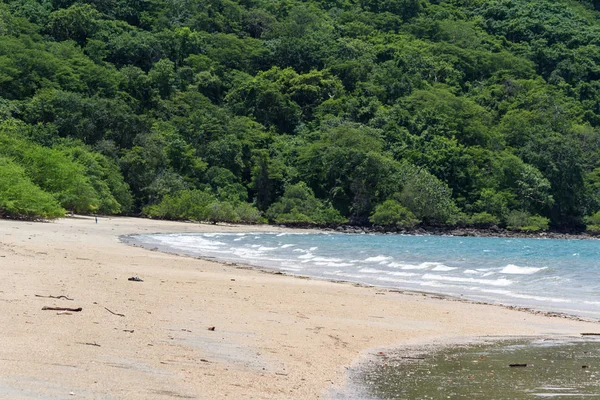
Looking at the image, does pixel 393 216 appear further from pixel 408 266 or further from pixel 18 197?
pixel 408 266

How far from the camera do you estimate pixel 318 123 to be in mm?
89688

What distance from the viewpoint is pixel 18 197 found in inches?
1426

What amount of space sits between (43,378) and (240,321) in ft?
16.4

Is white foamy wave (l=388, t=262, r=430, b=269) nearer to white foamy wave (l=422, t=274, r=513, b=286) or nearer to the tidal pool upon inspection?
white foamy wave (l=422, t=274, r=513, b=286)

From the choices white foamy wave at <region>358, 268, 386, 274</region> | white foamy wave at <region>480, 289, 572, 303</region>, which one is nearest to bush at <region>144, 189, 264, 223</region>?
white foamy wave at <region>358, 268, 386, 274</region>

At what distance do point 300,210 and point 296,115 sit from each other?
20.5m

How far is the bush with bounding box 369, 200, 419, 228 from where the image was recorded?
73.3 m

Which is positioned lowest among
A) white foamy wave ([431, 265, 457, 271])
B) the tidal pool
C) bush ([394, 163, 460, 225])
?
white foamy wave ([431, 265, 457, 271])

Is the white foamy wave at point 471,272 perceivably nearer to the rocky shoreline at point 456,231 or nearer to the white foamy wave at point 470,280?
the white foamy wave at point 470,280

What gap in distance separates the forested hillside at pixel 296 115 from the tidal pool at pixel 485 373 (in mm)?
41207

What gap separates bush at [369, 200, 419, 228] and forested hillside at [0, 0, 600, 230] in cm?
18

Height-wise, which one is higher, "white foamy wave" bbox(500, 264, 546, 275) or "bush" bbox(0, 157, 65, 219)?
"bush" bbox(0, 157, 65, 219)

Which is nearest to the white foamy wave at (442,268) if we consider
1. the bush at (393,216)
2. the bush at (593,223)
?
the bush at (393,216)

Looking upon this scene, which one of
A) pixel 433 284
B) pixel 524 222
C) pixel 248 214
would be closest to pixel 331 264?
pixel 433 284
